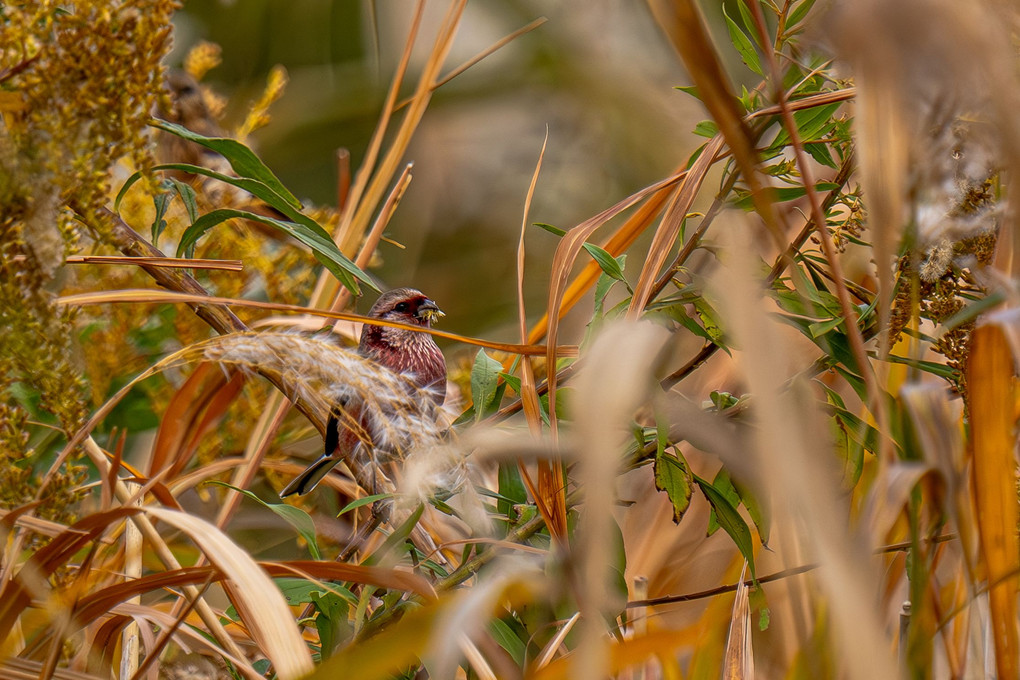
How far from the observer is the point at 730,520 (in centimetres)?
44

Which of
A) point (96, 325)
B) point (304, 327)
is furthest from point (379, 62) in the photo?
point (304, 327)

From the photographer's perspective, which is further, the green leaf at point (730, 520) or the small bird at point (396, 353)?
the small bird at point (396, 353)

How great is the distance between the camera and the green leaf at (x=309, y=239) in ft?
1.45

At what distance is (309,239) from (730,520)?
272 mm

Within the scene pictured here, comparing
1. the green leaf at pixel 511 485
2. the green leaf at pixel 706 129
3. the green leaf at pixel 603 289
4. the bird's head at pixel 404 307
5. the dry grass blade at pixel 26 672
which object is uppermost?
the green leaf at pixel 706 129

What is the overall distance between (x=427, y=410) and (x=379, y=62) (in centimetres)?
173

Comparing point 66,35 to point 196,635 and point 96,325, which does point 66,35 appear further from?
point 96,325

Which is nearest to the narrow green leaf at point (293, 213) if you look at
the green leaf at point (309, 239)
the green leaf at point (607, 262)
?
the green leaf at point (309, 239)

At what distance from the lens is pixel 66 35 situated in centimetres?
41

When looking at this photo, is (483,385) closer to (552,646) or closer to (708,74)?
(552,646)

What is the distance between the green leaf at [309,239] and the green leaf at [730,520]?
0.21 metres

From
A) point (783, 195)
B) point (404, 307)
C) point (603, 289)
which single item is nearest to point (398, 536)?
point (603, 289)

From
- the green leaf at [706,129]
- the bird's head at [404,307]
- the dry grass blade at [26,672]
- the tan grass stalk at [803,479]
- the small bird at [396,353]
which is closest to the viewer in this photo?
the tan grass stalk at [803,479]

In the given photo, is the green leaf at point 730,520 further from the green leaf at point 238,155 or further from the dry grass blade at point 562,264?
the green leaf at point 238,155
